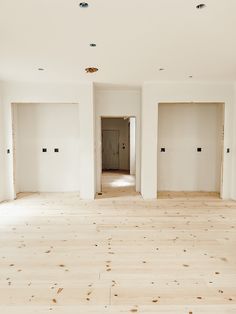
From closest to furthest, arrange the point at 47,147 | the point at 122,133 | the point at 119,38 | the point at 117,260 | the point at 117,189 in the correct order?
1. the point at 117,260
2. the point at 119,38
3. the point at 47,147
4. the point at 117,189
5. the point at 122,133

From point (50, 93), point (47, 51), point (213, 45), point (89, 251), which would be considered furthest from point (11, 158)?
point (213, 45)

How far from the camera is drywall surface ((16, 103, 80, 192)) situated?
6738 millimetres

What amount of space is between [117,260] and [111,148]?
9504mm

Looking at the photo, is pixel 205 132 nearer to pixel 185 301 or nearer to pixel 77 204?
pixel 77 204

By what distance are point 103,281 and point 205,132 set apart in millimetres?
5272

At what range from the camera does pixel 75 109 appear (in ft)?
22.2

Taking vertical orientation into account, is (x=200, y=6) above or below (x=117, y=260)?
above

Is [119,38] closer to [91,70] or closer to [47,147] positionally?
[91,70]

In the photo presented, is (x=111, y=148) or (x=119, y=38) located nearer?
(x=119, y=38)

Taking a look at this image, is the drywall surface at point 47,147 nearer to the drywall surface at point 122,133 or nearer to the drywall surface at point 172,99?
the drywall surface at point 172,99

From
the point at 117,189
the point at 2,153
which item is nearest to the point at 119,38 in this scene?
the point at 2,153

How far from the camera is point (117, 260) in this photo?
3084mm

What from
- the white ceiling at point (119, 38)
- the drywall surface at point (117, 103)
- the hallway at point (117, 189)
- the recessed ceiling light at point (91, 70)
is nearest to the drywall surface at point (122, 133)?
the hallway at point (117, 189)

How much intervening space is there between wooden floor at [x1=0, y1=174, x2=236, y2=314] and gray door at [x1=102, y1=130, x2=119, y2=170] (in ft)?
23.4
